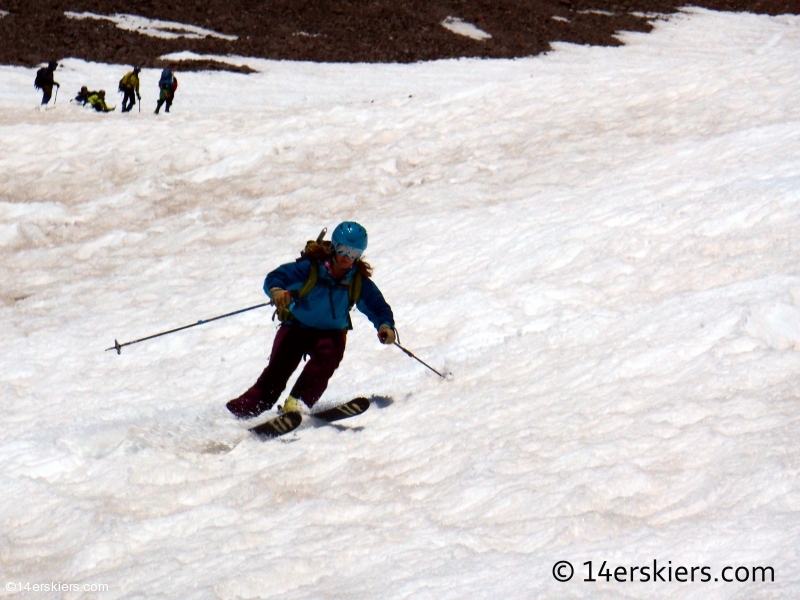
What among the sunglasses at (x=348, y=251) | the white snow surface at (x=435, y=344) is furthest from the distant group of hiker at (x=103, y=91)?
the sunglasses at (x=348, y=251)

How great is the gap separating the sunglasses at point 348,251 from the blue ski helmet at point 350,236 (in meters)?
0.02

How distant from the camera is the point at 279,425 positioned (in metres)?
6.39

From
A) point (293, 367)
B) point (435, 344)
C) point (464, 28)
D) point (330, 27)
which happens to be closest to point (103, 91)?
point (330, 27)

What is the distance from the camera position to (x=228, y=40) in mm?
35625

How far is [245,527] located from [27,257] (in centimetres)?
953

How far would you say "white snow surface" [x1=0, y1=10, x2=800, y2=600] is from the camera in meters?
4.35

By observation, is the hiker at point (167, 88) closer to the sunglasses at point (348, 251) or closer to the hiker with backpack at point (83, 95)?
the hiker with backpack at point (83, 95)

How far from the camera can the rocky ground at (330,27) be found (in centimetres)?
3366

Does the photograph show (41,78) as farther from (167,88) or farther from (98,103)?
(167,88)

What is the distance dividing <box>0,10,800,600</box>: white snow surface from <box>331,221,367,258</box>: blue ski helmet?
126 centimetres

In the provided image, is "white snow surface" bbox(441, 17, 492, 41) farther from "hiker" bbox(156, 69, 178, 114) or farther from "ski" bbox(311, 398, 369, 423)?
"ski" bbox(311, 398, 369, 423)

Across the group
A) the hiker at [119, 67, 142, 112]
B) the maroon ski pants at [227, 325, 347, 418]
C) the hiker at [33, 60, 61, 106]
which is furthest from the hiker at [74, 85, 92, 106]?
the maroon ski pants at [227, 325, 347, 418]

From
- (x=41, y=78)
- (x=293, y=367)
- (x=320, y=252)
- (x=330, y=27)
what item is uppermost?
(x=330, y=27)

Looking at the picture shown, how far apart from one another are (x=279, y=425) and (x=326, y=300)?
1.03 metres
